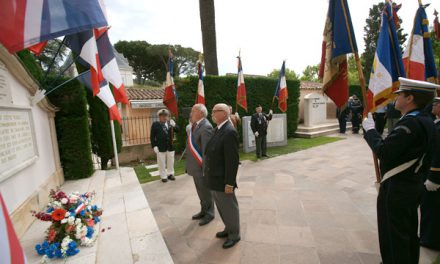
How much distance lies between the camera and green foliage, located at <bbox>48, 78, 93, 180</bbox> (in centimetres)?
599

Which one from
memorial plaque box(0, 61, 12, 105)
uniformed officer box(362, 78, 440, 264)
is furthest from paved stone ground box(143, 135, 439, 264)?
memorial plaque box(0, 61, 12, 105)

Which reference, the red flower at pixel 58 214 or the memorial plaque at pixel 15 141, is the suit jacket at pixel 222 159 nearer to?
the red flower at pixel 58 214

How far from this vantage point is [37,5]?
2010mm

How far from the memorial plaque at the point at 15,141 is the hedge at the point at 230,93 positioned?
5.78 metres

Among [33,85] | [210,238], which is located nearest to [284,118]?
[210,238]

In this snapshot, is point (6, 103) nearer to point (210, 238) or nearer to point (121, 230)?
point (121, 230)

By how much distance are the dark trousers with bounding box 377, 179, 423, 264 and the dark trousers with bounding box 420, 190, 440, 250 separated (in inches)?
33.1

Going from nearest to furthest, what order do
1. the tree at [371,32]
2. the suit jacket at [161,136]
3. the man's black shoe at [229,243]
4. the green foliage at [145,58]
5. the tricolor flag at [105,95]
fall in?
the man's black shoe at [229,243], the tricolor flag at [105,95], the suit jacket at [161,136], the tree at [371,32], the green foliage at [145,58]

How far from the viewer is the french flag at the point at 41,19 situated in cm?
192

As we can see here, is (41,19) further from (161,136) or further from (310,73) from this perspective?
(310,73)

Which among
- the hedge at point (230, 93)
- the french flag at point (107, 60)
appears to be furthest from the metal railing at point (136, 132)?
the french flag at point (107, 60)

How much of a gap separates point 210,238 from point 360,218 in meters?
2.52

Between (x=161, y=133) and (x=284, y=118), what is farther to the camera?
(x=284, y=118)

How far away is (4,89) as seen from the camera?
3.44 m
